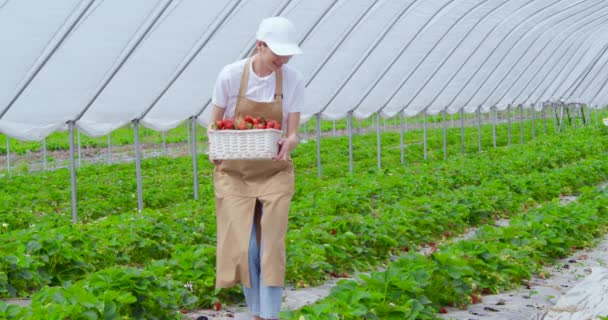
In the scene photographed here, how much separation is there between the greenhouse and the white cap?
0.12 meters

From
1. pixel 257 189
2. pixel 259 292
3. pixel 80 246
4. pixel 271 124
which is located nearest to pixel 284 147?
pixel 271 124

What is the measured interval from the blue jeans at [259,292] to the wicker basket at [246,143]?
1.32ft

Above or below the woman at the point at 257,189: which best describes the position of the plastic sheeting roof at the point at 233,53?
above

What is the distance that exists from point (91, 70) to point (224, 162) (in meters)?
5.67

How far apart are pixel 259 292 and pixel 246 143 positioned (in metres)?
0.86

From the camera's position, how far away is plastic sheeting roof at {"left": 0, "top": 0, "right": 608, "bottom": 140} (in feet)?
Answer: 30.2

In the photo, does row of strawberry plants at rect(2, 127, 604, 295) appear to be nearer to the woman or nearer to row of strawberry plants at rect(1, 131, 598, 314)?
row of strawberry plants at rect(1, 131, 598, 314)

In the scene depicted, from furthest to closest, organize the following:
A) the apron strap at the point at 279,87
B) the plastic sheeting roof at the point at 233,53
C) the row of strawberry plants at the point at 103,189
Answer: the row of strawberry plants at the point at 103,189 < the plastic sheeting roof at the point at 233,53 < the apron strap at the point at 279,87

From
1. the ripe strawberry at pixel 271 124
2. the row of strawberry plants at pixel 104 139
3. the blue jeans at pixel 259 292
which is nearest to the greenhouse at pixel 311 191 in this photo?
the ripe strawberry at pixel 271 124

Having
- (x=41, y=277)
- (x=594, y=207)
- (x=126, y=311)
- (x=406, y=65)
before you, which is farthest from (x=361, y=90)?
(x=126, y=311)

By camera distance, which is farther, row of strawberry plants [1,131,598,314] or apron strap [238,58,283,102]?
row of strawberry plants [1,131,598,314]

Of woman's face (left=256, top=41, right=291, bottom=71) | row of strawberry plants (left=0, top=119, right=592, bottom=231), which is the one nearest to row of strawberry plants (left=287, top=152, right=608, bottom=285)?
woman's face (left=256, top=41, right=291, bottom=71)

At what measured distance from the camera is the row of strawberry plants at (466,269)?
181 inches

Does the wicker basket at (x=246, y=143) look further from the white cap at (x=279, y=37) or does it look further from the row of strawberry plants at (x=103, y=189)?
the row of strawberry plants at (x=103, y=189)
